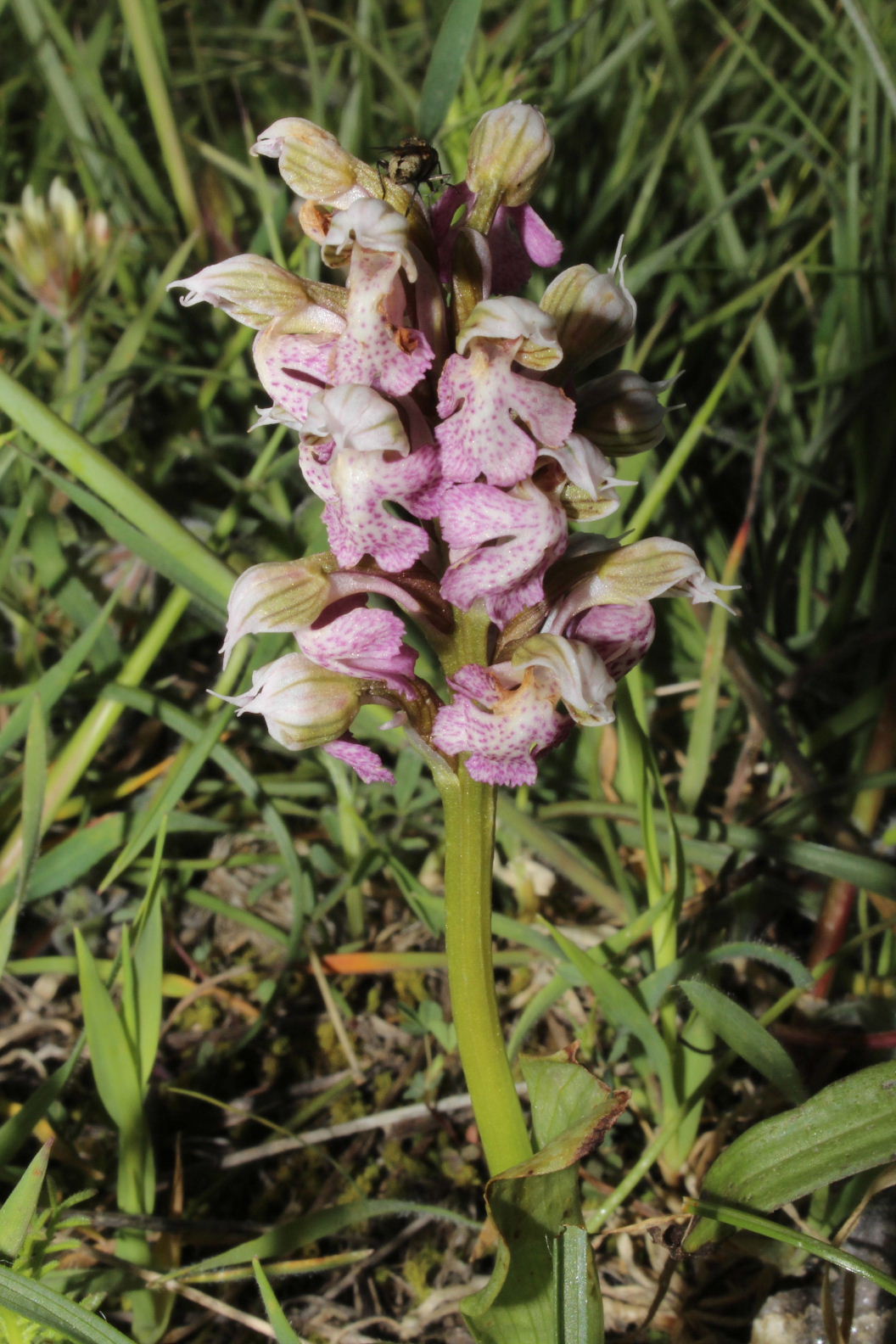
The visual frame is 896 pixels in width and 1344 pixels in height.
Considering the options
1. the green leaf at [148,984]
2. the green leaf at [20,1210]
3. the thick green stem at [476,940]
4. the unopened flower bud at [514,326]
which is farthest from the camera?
the green leaf at [148,984]

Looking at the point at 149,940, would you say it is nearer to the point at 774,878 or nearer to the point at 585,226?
the point at 774,878

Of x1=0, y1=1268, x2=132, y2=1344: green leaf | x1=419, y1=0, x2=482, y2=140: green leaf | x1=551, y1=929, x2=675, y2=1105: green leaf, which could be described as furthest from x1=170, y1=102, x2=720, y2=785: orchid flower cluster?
x1=419, y1=0, x2=482, y2=140: green leaf

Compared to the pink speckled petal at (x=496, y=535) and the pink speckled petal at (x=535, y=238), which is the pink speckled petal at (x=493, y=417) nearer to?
the pink speckled petal at (x=496, y=535)

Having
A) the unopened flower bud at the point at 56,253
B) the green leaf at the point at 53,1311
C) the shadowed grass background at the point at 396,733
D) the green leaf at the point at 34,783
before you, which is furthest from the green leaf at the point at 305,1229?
the unopened flower bud at the point at 56,253

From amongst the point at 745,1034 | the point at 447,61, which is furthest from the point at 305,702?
the point at 447,61

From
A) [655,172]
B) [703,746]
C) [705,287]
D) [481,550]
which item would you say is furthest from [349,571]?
[705,287]

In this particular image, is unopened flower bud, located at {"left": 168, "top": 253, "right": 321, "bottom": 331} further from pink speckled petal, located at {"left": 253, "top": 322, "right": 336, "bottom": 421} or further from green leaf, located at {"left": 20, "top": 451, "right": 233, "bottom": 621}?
green leaf, located at {"left": 20, "top": 451, "right": 233, "bottom": 621}

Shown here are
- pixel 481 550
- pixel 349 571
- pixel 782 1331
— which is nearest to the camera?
pixel 481 550

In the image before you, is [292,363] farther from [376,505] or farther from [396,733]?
[396,733]
